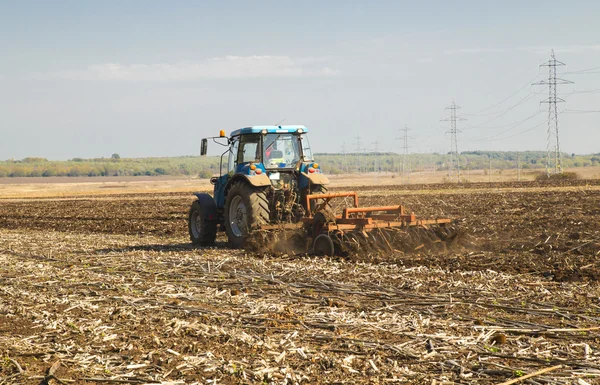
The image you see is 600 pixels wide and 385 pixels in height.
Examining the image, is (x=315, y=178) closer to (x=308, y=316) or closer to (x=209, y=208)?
(x=209, y=208)

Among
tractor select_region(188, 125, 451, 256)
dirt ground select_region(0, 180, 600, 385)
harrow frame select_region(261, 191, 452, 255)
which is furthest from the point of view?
tractor select_region(188, 125, 451, 256)

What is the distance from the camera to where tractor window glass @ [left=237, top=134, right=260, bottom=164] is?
14.4 m

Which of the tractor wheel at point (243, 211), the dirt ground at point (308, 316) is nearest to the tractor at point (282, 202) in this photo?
the tractor wheel at point (243, 211)

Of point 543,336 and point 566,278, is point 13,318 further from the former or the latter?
point 566,278

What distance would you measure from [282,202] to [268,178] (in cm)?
59

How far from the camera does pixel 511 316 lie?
7.34m

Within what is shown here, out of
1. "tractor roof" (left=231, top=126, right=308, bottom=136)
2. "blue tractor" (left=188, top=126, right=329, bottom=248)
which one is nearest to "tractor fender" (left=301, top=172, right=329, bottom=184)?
"blue tractor" (left=188, top=126, right=329, bottom=248)

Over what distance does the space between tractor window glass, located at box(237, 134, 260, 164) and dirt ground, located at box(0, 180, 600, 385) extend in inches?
79.2

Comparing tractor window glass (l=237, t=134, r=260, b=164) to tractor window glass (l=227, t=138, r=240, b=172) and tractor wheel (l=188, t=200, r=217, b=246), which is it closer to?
tractor window glass (l=227, t=138, r=240, b=172)

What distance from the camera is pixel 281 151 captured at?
47.8ft

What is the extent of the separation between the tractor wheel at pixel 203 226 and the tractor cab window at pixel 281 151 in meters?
1.97

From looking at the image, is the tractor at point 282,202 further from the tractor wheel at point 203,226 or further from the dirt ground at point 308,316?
the dirt ground at point 308,316

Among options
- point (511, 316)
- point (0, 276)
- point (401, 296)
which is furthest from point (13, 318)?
point (511, 316)

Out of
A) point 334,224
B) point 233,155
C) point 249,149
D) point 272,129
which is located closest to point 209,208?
point 233,155
